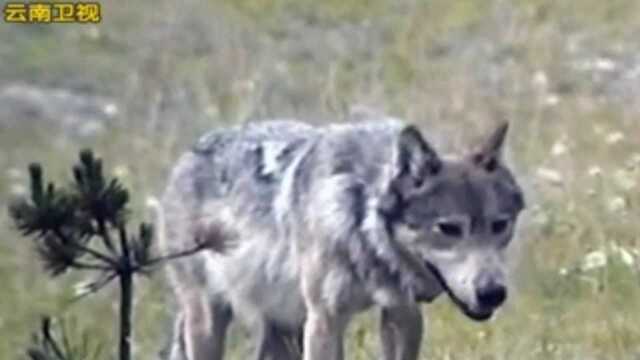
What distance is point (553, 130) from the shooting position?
11633 millimetres

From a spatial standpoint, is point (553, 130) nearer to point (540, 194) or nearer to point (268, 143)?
point (540, 194)

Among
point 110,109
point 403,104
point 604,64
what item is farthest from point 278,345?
point 604,64

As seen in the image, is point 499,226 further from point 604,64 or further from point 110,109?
point 604,64

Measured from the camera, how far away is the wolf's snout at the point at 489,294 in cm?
607

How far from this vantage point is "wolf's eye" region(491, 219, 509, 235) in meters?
6.27

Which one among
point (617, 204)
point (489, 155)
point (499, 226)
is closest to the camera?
point (499, 226)

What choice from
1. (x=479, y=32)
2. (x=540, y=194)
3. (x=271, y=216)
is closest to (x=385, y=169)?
(x=271, y=216)

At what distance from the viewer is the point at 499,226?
6277 millimetres

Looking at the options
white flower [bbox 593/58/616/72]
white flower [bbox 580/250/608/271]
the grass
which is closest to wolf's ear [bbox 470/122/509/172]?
the grass

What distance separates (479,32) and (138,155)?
314 cm

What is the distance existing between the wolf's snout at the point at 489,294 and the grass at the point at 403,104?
2.00 meters

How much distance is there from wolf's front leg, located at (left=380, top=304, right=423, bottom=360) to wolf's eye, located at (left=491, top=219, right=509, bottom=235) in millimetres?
512

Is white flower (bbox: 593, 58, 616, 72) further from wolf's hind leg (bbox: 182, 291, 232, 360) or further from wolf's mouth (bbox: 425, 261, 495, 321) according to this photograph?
wolf's mouth (bbox: 425, 261, 495, 321)

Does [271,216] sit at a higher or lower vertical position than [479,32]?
higher
